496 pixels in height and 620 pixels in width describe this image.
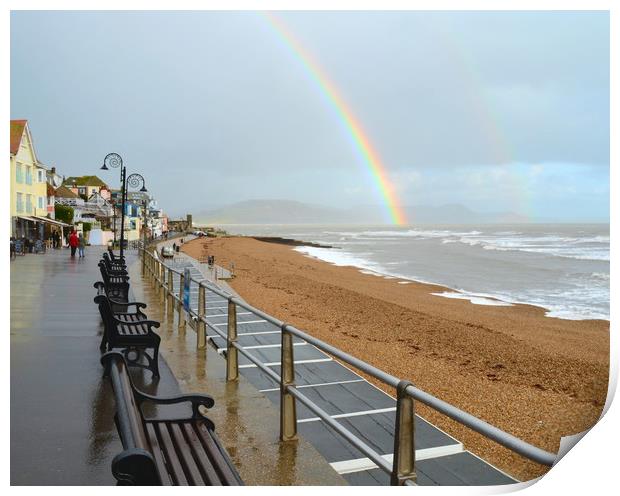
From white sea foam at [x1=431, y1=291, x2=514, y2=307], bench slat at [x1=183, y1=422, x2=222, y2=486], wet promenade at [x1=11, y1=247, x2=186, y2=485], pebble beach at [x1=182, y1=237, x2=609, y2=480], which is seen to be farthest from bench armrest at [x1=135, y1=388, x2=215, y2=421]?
white sea foam at [x1=431, y1=291, x2=514, y2=307]

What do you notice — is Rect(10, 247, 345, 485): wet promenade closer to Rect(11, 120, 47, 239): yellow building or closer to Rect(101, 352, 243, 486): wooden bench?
Rect(101, 352, 243, 486): wooden bench

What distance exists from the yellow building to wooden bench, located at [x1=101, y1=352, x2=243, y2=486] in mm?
38484

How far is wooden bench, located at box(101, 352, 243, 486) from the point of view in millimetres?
2016

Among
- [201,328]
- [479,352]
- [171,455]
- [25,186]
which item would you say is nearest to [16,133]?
[25,186]

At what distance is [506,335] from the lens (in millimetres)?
17141

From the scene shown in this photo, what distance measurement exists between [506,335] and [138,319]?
512 inches

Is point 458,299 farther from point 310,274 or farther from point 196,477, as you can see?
point 196,477

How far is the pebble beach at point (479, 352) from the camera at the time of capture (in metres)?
9.16

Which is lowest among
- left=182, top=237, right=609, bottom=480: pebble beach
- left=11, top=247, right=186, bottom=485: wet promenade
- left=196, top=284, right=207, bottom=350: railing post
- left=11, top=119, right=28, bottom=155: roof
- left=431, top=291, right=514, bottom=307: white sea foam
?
left=431, top=291, right=514, bottom=307: white sea foam

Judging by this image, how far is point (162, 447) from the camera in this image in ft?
10.00

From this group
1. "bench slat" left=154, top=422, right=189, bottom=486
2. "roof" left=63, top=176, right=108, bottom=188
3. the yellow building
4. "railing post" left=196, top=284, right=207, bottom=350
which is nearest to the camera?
"bench slat" left=154, top=422, right=189, bottom=486

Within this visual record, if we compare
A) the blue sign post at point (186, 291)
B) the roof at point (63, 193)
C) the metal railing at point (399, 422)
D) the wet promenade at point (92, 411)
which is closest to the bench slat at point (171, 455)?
the wet promenade at point (92, 411)

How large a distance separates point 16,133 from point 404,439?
1782 inches

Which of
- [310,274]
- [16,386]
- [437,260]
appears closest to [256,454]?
[16,386]
